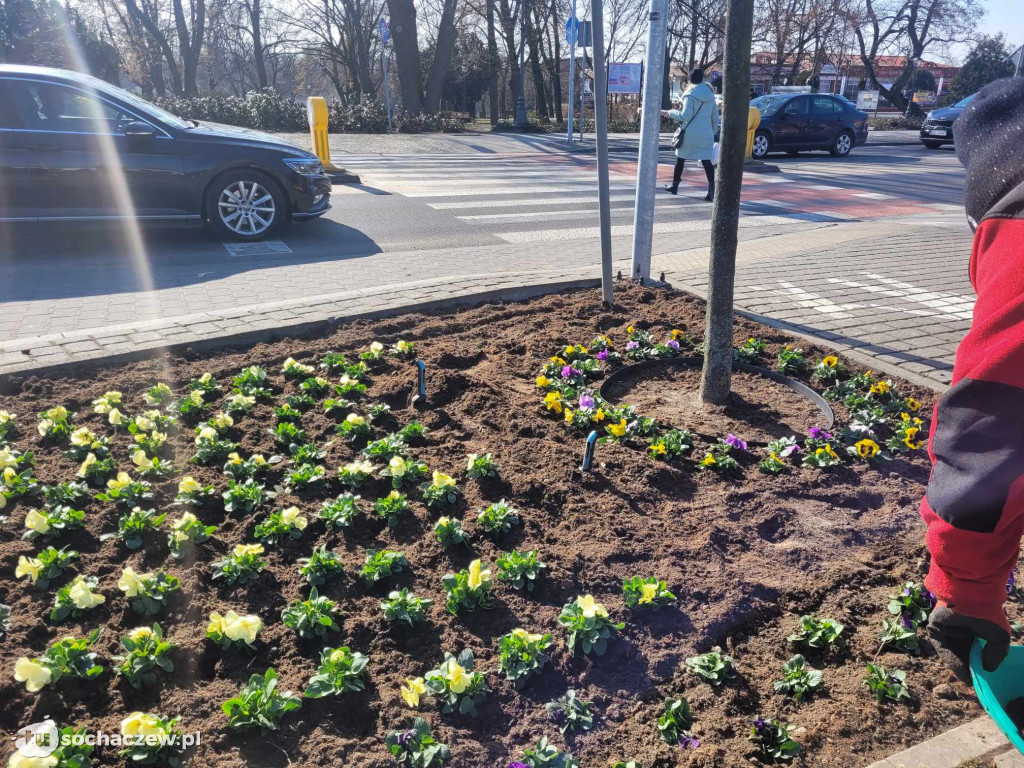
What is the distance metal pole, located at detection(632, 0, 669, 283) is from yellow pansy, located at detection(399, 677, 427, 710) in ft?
15.1

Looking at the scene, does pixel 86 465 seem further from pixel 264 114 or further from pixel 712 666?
pixel 264 114

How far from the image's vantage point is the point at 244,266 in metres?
7.64

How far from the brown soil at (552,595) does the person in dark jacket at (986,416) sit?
0.63m

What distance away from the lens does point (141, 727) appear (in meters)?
2.01

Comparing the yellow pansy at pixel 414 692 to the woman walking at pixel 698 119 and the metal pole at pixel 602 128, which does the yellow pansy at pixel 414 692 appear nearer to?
the metal pole at pixel 602 128

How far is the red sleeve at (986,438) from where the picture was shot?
153cm

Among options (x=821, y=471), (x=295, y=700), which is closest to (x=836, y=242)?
(x=821, y=471)

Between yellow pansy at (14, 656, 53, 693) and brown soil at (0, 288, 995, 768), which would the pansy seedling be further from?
yellow pansy at (14, 656, 53, 693)

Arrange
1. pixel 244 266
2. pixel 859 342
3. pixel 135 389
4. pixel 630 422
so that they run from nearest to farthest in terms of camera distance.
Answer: pixel 630 422 → pixel 135 389 → pixel 859 342 → pixel 244 266

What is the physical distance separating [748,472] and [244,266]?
19.0 ft

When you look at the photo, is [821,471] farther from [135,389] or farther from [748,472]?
[135,389]

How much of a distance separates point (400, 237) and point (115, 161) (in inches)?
Result: 125

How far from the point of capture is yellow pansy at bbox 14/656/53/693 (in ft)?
7.20

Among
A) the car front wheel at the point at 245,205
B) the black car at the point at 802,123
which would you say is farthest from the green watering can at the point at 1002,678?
the black car at the point at 802,123
